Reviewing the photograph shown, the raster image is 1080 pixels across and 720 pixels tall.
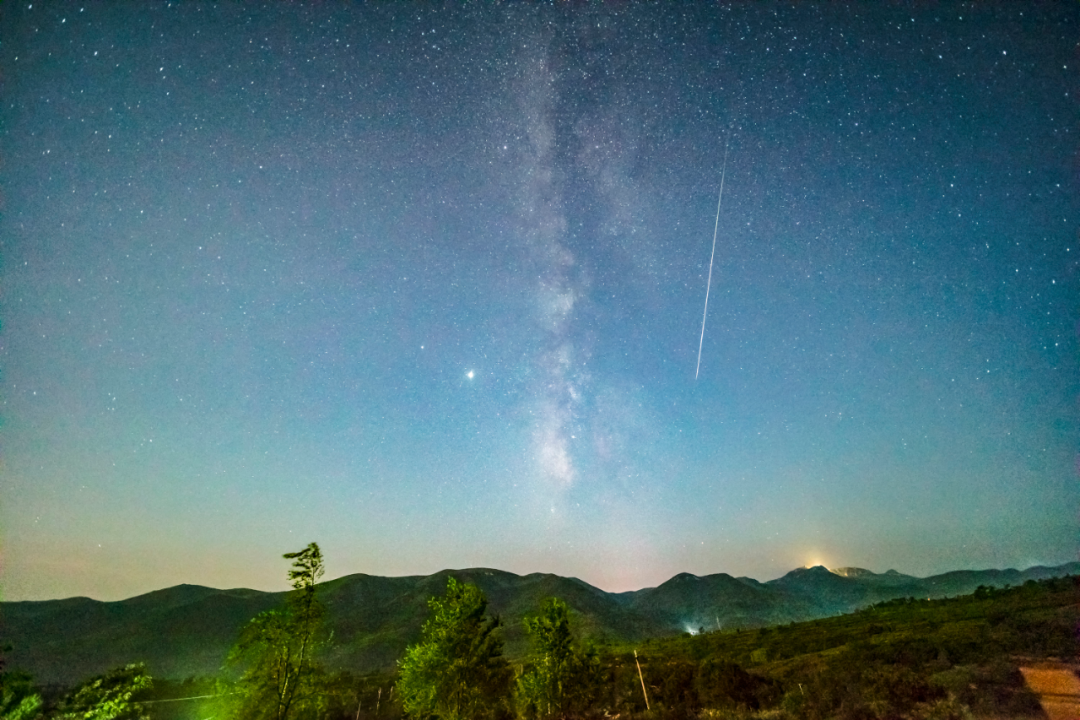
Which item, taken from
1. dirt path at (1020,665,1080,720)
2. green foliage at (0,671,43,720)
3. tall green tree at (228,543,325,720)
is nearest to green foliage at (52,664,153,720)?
green foliage at (0,671,43,720)

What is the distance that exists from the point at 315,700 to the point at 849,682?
34.0 m

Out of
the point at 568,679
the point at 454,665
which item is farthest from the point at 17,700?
the point at 568,679

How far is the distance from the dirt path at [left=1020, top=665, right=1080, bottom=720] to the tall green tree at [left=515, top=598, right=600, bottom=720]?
23142 millimetres

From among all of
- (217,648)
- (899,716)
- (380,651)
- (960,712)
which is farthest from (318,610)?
(217,648)

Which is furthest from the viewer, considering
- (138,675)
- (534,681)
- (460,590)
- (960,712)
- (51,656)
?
(51,656)

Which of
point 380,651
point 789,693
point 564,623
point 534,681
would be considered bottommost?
point 380,651

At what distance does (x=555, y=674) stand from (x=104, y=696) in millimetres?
23489

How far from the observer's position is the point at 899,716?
25359 millimetres

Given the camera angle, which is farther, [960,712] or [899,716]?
[899,716]

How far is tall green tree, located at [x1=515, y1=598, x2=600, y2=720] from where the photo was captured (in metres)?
31.9

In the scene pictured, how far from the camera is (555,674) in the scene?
3216 centimetres

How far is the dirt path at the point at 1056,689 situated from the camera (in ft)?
71.9

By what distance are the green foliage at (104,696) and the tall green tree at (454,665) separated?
1576cm

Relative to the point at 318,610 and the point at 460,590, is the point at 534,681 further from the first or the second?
the point at 318,610
